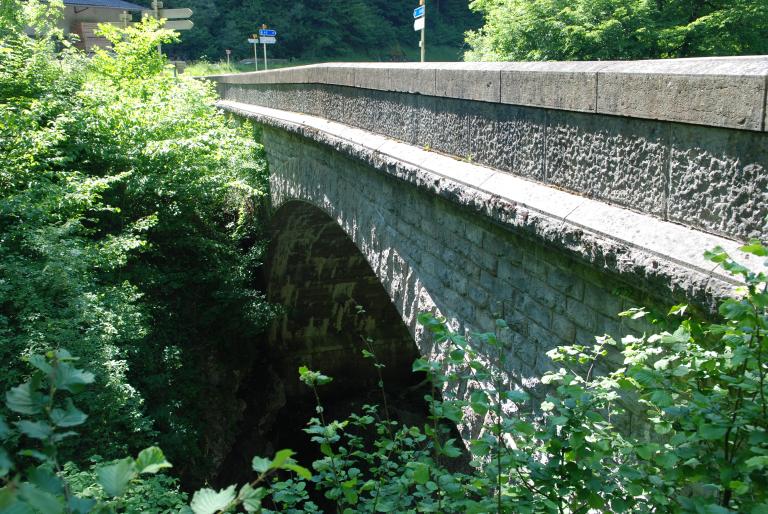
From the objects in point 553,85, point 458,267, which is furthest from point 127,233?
point 553,85

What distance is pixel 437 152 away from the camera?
188 inches

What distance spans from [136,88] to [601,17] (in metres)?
10.5

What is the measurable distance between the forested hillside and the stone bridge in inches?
1313

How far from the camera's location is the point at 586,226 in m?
2.96

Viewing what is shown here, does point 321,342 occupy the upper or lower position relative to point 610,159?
lower

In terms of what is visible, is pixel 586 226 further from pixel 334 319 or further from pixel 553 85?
pixel 334 319

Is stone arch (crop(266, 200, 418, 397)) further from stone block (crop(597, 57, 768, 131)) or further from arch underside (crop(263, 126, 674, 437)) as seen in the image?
stone block (crop(597, 57, 768, 131))

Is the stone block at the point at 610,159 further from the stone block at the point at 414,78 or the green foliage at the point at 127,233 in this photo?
the green foliage at the point at 127,233

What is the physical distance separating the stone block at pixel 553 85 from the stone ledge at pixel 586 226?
1.33 ft

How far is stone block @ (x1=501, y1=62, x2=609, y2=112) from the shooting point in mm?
3096

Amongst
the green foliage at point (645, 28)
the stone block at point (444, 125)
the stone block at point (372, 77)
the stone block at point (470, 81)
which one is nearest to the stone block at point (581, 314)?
the stone block at point (470, 81)

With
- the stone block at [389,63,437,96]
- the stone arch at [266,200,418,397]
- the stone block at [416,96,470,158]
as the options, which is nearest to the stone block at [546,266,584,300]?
the stone block at [416,96,470,158]

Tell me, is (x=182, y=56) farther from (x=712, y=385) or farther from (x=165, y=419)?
(x=712, y=385)

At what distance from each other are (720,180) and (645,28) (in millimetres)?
14279
